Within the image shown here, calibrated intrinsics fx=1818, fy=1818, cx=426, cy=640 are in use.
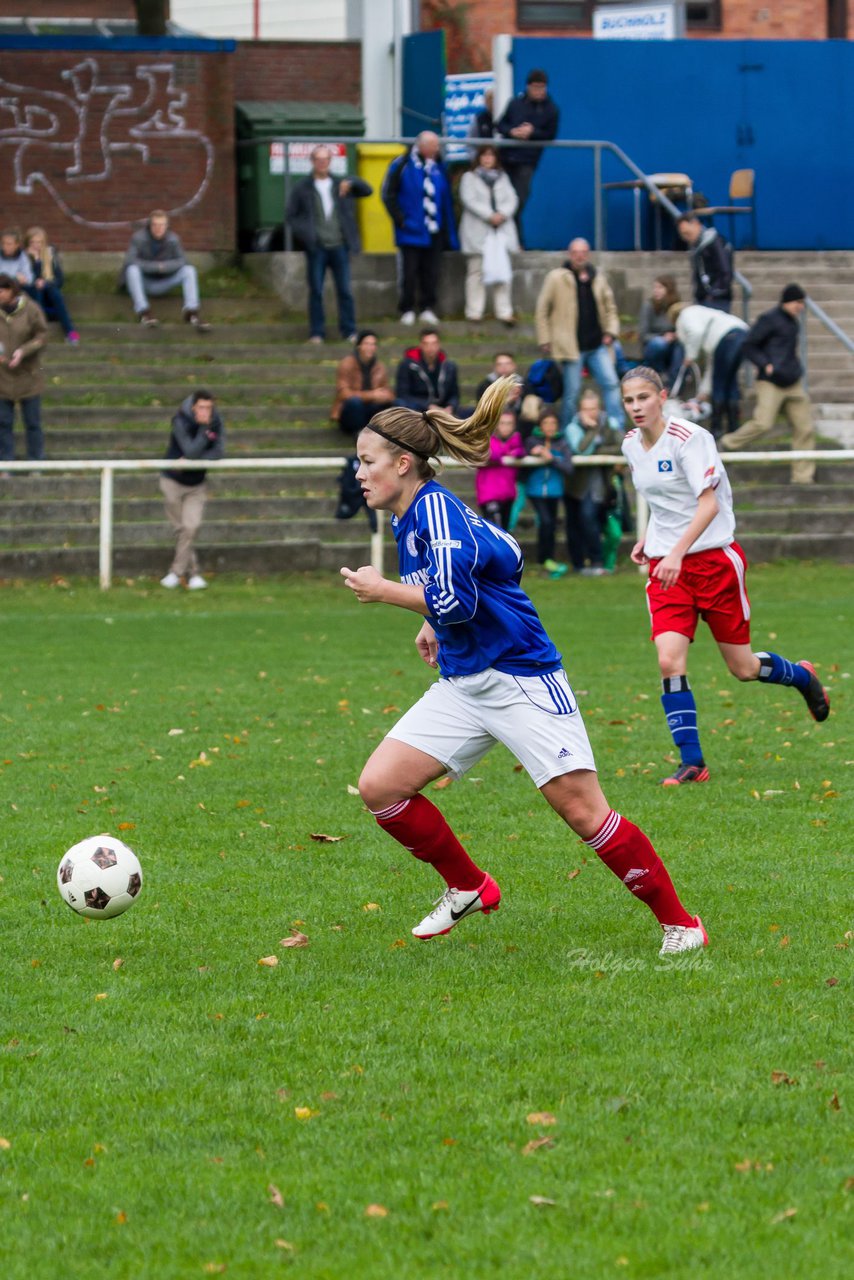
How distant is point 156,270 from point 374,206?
3.96 m

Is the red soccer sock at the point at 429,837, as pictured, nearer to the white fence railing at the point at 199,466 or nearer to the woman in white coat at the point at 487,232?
the white fence railing at the point at 199,466

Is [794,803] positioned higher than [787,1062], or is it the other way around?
[787,1062]

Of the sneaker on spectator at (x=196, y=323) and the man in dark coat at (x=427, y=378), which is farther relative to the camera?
the sneaker on spectator at (x=196, y=323)

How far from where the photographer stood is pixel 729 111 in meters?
27.7

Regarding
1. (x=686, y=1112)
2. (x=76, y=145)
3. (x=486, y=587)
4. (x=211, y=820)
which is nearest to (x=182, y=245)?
(x=76, y=145)

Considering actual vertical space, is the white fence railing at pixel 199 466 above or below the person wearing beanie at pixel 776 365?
below

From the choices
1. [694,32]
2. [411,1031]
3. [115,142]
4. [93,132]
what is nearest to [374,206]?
[115,142]

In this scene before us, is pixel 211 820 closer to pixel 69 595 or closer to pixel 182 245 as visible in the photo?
pixel 69 595

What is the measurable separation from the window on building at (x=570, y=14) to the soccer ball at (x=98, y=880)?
88.5ft

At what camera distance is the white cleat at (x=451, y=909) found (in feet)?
20.0

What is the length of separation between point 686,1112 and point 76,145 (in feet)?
75.5

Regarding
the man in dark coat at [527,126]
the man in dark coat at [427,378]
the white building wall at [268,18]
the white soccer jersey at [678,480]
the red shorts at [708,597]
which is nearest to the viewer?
the white soccer jersey at [678,480]

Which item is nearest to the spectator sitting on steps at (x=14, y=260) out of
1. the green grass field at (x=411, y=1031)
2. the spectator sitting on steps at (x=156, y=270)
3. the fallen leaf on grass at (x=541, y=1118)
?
the spectator sitting on steps at (x=156, y=270)

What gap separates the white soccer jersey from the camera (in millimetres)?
8695
